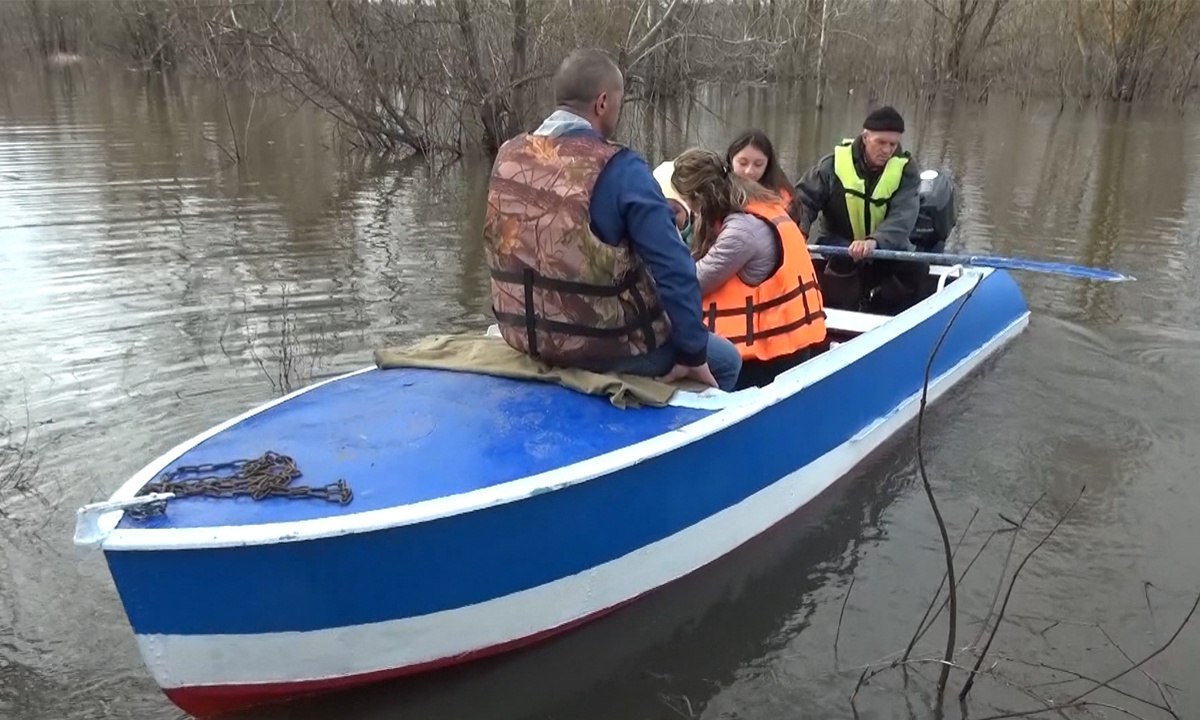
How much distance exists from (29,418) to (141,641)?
2773mm

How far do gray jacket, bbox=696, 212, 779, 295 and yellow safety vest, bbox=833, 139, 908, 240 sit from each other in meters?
2.04

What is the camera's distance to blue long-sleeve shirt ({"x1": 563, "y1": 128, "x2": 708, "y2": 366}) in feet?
10.0

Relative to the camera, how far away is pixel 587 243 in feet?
10.0

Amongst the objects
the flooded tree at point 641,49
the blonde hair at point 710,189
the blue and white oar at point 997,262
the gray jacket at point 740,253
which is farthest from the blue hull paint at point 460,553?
the flooded tree at point 641,49

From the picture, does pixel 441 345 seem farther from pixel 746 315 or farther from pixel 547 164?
pixel 746 315

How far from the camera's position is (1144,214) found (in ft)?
33.9

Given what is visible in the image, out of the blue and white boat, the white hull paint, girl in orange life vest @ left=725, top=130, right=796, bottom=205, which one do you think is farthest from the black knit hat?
the blue and white boat

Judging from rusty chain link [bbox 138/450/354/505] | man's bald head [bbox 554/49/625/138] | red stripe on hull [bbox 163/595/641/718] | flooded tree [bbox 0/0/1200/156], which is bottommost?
red stripe on hull [bbox 163/595/641/718]

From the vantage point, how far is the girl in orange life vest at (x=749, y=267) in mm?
3928

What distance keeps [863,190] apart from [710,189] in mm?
2223

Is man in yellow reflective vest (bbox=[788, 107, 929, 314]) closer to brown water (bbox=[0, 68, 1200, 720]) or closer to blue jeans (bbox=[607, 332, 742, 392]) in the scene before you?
brown water (bbox=[0, 68, 1200, 720])

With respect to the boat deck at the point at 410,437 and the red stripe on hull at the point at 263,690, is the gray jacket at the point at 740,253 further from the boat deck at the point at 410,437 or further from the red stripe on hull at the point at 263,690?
the red stripe on hull at the point at 263,690

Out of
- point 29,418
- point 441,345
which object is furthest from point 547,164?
point 29,418

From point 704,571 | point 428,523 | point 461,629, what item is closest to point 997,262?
point 704,571
